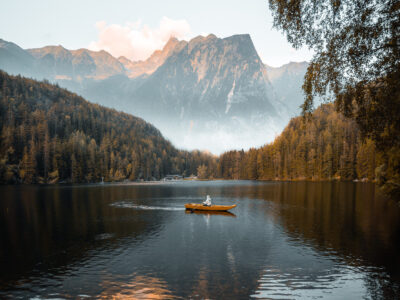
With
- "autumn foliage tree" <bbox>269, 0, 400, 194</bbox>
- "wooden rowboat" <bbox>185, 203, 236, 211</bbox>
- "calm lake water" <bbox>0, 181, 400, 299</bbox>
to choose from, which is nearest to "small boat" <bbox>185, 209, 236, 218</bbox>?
"wooden rowboat" <bbox>185, 203, 236, 211</bbox>

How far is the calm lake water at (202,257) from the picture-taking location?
21.3 metres

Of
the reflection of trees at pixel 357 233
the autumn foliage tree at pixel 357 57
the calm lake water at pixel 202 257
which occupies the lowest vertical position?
the calm lake water at pixel 202 257

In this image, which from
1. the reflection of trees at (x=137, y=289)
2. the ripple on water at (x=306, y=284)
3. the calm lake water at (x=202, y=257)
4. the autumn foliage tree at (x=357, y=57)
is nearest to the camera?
the autumn foliage tree at (x=357, y=57)

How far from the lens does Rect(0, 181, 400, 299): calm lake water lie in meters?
21.3

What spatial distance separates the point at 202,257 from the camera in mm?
29625

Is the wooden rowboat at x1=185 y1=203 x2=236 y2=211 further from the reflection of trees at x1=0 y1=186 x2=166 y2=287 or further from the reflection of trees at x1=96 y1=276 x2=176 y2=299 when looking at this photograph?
the reflection of trees at x1=96 y1=276 x2=176 y2=299

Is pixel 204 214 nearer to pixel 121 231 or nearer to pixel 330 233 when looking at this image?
pixel 121 231

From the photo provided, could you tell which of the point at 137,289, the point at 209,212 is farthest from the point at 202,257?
the point at 209,212

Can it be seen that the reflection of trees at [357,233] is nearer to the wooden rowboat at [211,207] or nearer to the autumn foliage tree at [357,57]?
the wooden rowboat at [211,207]

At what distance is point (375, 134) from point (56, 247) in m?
34.8

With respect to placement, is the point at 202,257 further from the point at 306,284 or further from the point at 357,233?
the point at 357,233

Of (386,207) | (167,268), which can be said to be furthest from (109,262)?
(386,207)

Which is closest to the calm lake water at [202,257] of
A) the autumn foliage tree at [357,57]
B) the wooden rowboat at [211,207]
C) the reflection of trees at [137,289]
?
the reflection of trees at [137,289]

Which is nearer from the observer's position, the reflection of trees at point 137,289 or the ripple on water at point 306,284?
the reflection of trees at point 137,289
